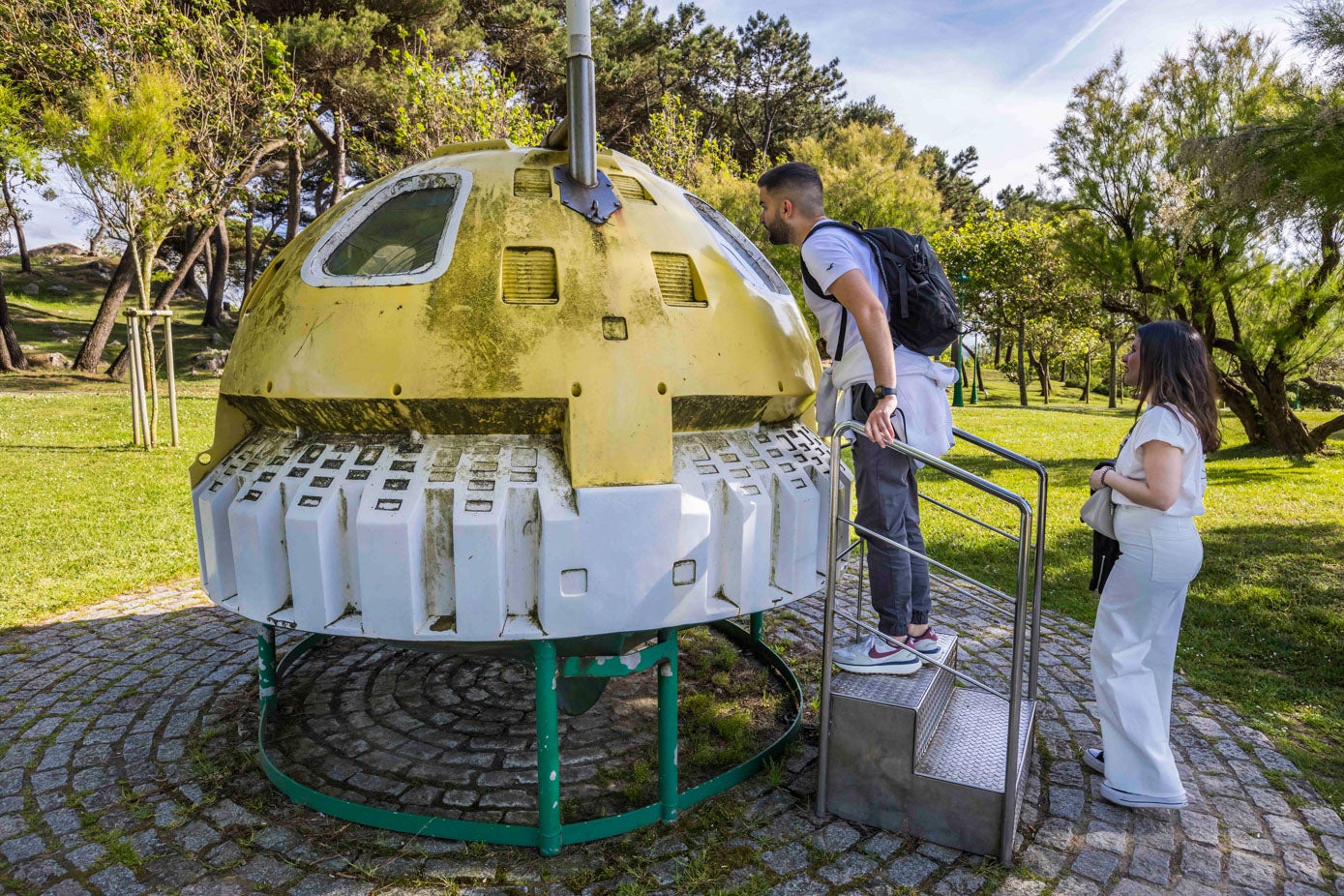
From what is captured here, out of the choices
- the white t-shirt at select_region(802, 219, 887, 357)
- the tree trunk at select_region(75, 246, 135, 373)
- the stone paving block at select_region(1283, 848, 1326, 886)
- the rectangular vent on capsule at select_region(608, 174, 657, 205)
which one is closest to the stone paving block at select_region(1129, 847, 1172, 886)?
the stone paving block at select_region(1283, 848, 1326, 886)

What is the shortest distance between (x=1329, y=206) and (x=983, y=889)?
6441 millimetres

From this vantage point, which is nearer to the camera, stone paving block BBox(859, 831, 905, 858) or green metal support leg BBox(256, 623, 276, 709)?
stone paving block BBox(859, 831, 905, 858)

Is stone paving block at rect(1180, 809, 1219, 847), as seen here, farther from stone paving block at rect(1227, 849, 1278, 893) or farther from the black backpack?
the black backpack

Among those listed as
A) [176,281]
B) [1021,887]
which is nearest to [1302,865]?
[1021,887]

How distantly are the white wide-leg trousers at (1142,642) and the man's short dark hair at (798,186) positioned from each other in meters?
2.02

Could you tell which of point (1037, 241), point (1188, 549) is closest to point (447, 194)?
point (1188, 549)

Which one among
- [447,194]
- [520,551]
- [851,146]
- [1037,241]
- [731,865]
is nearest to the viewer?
[520,551]

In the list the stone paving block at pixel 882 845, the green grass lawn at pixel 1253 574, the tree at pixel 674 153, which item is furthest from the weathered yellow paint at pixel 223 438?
the tree at pixel 674 153

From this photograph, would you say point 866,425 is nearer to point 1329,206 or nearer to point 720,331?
point 720,331

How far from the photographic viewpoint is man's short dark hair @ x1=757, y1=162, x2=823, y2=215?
145 inches

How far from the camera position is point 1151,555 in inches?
137

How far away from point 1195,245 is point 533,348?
15.6m

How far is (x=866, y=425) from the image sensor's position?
3350 millimetres

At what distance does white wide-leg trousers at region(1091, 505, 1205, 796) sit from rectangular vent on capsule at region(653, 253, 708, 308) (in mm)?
2208
